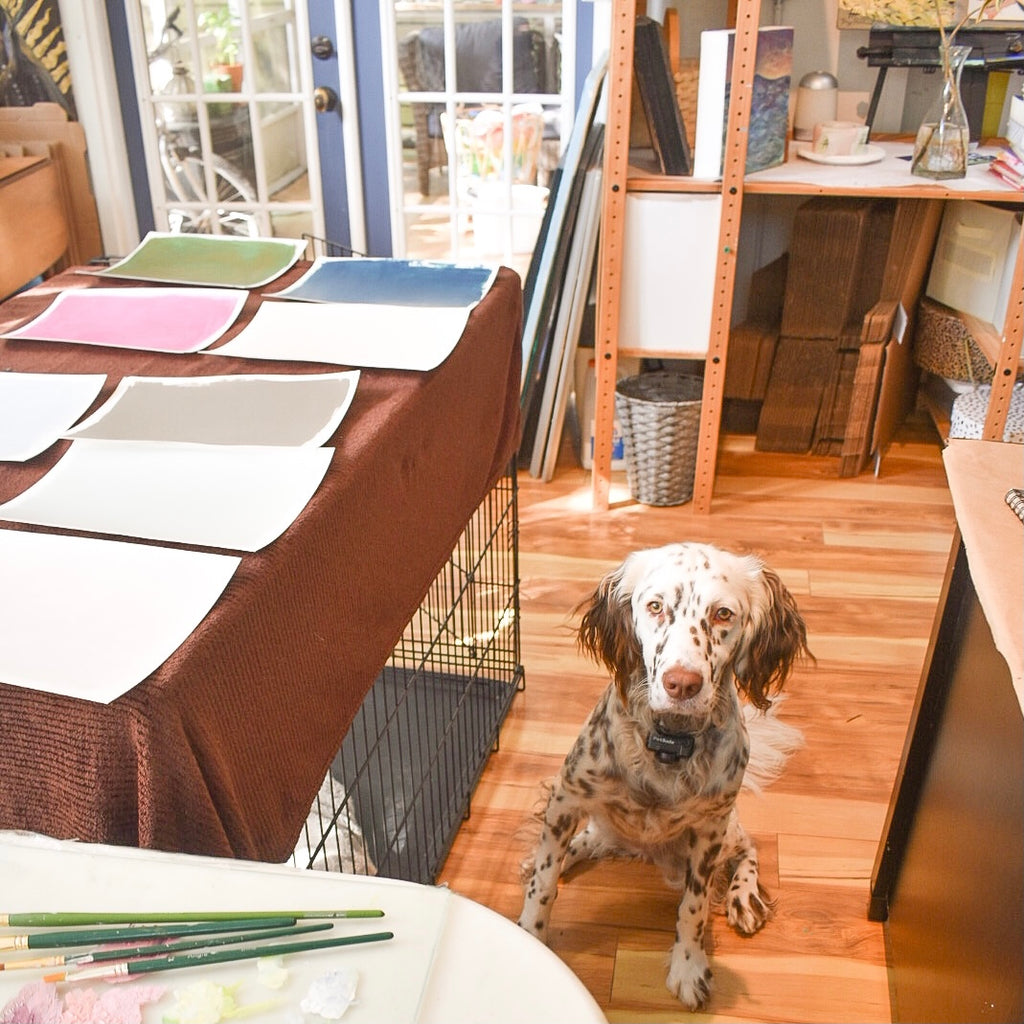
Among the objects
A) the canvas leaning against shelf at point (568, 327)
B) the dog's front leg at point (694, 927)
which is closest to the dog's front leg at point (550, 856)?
the dog's front leg at point (694, 927)

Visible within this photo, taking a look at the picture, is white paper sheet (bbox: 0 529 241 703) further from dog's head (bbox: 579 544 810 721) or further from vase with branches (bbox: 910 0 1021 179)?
vase with branches (bbox: 910 0 1021 179)

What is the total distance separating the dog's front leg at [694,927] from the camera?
166 cm

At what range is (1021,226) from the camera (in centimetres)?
275

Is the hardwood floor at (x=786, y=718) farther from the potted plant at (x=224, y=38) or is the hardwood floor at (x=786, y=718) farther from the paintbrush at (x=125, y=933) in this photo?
the potted plant at (x=224, y=38)

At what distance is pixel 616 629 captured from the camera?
155 cm

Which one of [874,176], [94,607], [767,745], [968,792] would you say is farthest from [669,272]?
[94,607]

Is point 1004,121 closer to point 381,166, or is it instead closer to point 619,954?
point 381,166

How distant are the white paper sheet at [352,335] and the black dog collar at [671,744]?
0.61 meters

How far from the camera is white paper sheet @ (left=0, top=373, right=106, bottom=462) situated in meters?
1.33

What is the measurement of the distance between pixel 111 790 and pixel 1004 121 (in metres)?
3.18

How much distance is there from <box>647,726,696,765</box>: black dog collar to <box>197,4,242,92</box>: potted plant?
270 centimetres

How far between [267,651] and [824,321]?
8.54 feet

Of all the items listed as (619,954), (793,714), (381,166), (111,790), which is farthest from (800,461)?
(111,790)

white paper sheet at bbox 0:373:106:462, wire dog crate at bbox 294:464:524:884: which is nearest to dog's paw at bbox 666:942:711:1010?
wire dog crate at bbox 294:464:524:884
